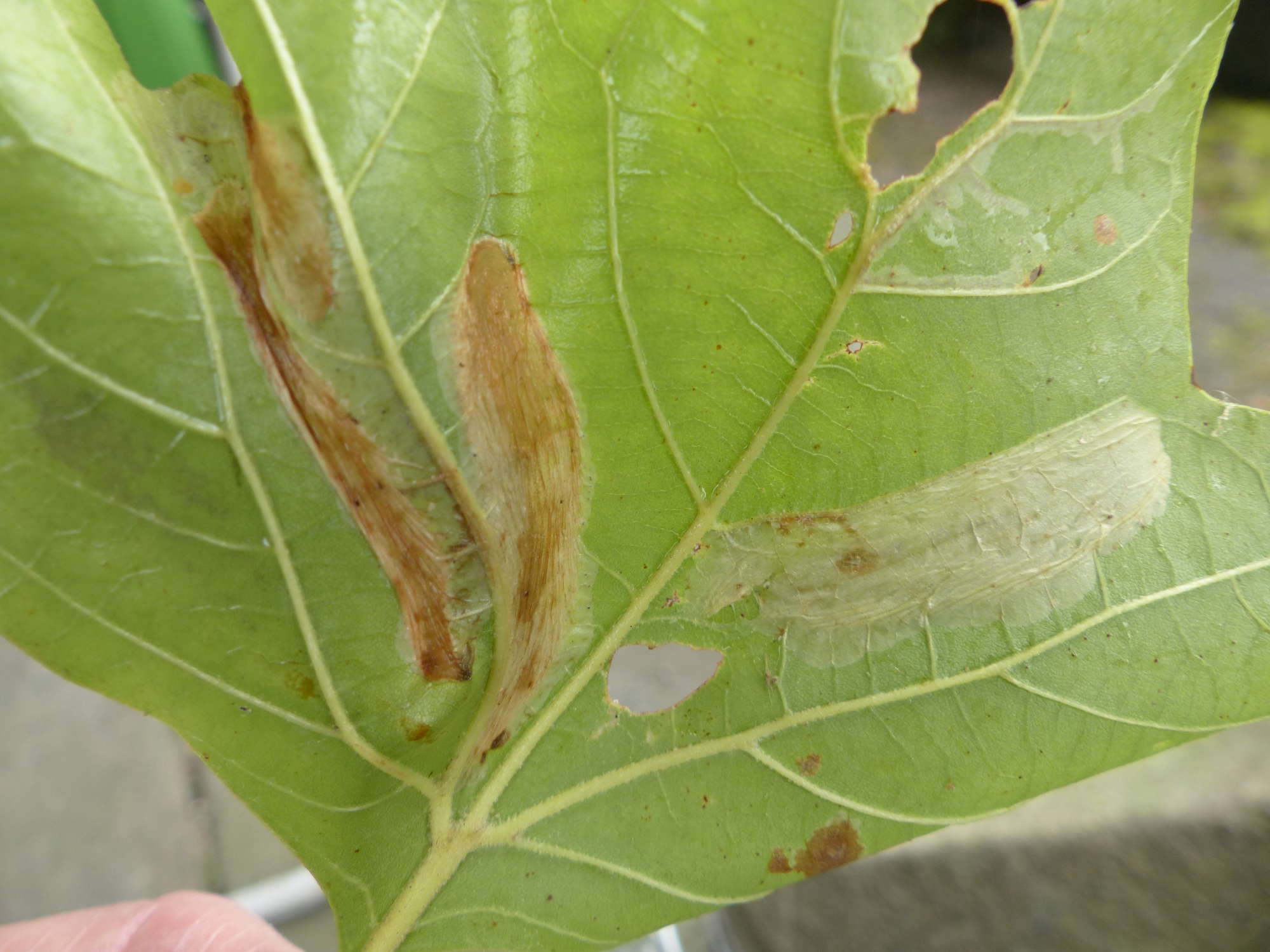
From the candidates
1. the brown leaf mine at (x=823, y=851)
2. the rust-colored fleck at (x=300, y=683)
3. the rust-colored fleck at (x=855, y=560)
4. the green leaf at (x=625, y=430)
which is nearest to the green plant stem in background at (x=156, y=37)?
the green leaf at (x=625, y=430)

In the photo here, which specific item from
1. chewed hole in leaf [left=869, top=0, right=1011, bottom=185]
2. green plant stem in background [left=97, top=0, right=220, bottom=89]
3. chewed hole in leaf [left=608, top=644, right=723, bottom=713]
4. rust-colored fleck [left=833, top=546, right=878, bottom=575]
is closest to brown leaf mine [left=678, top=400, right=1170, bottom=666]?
rust-colored fleck [left=833, top=546, right=878, bottom=575]

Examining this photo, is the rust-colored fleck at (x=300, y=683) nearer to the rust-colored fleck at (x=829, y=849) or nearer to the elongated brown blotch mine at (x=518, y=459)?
the elongated brown blotch mine at (x=518, y=459)

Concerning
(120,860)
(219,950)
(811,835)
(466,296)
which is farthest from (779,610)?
(120,860)

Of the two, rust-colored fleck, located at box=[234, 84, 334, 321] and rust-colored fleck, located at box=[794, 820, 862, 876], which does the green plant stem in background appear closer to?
rust-colored fleck, located at box=[234, 84, 334, 321]

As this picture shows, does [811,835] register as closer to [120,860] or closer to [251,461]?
[251,461]

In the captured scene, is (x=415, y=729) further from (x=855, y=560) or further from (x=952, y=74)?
(x=952, y=74)

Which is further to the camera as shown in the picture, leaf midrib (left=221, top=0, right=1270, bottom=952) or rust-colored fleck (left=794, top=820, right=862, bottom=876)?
rust-colored fleck (left=794, top=820, right=862, bottom=876)

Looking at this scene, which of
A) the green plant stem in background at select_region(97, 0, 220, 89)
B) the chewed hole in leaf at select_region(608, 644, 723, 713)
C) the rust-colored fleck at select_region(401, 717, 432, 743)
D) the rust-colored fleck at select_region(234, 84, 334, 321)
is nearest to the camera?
the rust-colored fleck at select_region(234, 84, 334, 321)

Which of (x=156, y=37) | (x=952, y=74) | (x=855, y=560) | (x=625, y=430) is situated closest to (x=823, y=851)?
(x=855, y=560)
